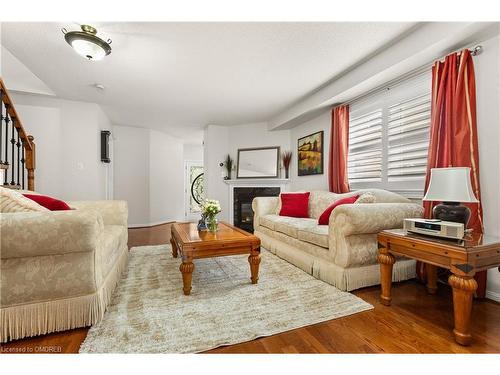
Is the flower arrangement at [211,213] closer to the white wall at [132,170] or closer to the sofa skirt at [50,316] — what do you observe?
the sofa skirt at [50,316]

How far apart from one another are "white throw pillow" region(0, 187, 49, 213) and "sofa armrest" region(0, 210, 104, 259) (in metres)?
0.13

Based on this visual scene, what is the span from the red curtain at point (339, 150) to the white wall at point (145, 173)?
14.7ft

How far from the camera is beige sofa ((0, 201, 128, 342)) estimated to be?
130 centimetres

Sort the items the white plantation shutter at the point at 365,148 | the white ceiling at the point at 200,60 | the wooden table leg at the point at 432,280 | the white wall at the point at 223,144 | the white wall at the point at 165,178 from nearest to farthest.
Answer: the wooden table leg at the point at 432,280 < the white ceiling at the point at 200,60 < the white plantation shutter at the point at 365,148 < the white wall at the point at 223,144 < the white wall at the point at 165,178

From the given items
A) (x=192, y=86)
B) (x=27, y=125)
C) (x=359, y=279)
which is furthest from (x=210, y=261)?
(x=27, y=125)

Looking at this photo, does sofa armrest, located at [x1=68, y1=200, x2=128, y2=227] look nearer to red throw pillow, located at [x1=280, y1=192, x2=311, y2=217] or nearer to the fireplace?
red throw pillow, located at [x1=280, y1=192, x2=311, y2=217]

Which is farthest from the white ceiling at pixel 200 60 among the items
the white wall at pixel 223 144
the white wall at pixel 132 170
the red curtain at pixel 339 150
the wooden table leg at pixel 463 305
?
the wooden table leg at pixel 463 305

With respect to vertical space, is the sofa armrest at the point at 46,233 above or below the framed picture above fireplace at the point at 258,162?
below

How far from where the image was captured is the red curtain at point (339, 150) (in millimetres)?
3494

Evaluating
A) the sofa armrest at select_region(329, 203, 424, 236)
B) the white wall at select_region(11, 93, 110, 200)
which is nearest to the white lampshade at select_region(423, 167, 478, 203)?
the sofa armrest at select_region(329, 203, 424, 236)

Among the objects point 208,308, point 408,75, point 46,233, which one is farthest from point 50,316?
point 408,75

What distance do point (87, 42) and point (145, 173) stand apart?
4.16 m

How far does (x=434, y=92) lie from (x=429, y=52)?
14.8 inches

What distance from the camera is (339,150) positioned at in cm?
356
